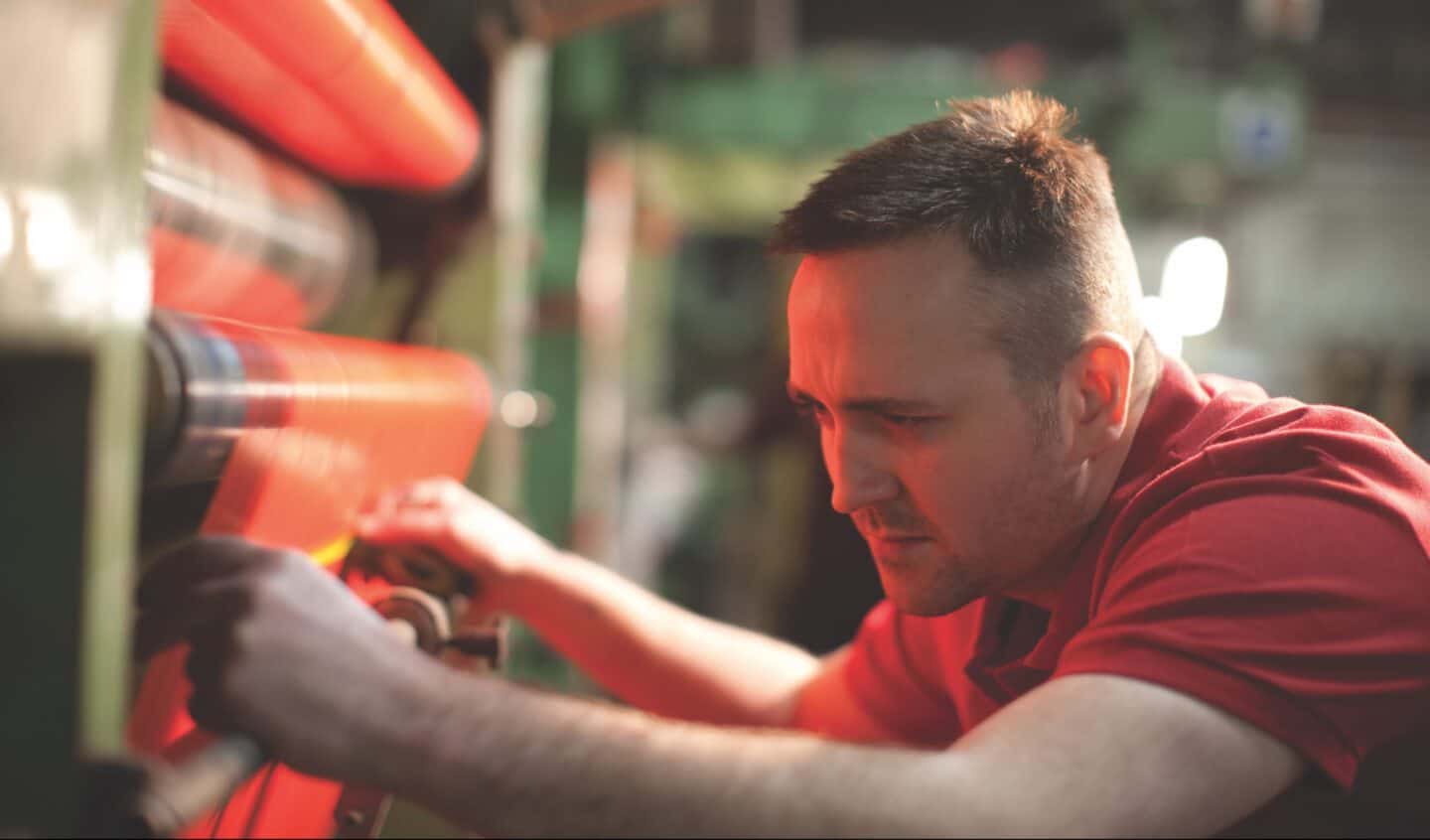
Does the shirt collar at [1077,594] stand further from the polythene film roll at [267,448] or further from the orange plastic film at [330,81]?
the orange plastic film at [330,81]

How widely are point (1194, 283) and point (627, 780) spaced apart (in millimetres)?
5217

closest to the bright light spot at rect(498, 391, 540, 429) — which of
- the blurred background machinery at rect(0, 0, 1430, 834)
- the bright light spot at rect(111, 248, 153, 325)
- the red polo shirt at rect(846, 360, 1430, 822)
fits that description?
the blurred background machinery at rect(0, 0, 1430, 834)

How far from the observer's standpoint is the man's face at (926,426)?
92 cm

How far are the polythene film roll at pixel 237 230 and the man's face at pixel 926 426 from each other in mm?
554

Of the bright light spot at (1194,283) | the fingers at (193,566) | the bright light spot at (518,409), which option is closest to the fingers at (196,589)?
the fingers at (193,566)

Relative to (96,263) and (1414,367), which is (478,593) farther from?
(1414,367)

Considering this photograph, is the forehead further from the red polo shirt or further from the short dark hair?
the red polo shirt

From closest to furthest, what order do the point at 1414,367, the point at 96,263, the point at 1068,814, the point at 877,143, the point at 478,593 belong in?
the point at 96,263 → the point at 1068,814 → the point at 877,143 → the point at 478,593 → the point at 1414,367

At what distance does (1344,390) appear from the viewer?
15.1 feet

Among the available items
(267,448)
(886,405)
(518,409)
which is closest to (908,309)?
(886,405)

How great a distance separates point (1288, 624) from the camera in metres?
0.77

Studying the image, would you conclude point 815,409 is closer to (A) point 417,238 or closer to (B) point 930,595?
(B) point 930,595

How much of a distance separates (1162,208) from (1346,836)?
3743mm

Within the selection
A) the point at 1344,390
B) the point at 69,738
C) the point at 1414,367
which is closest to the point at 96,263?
the point at 69,738
